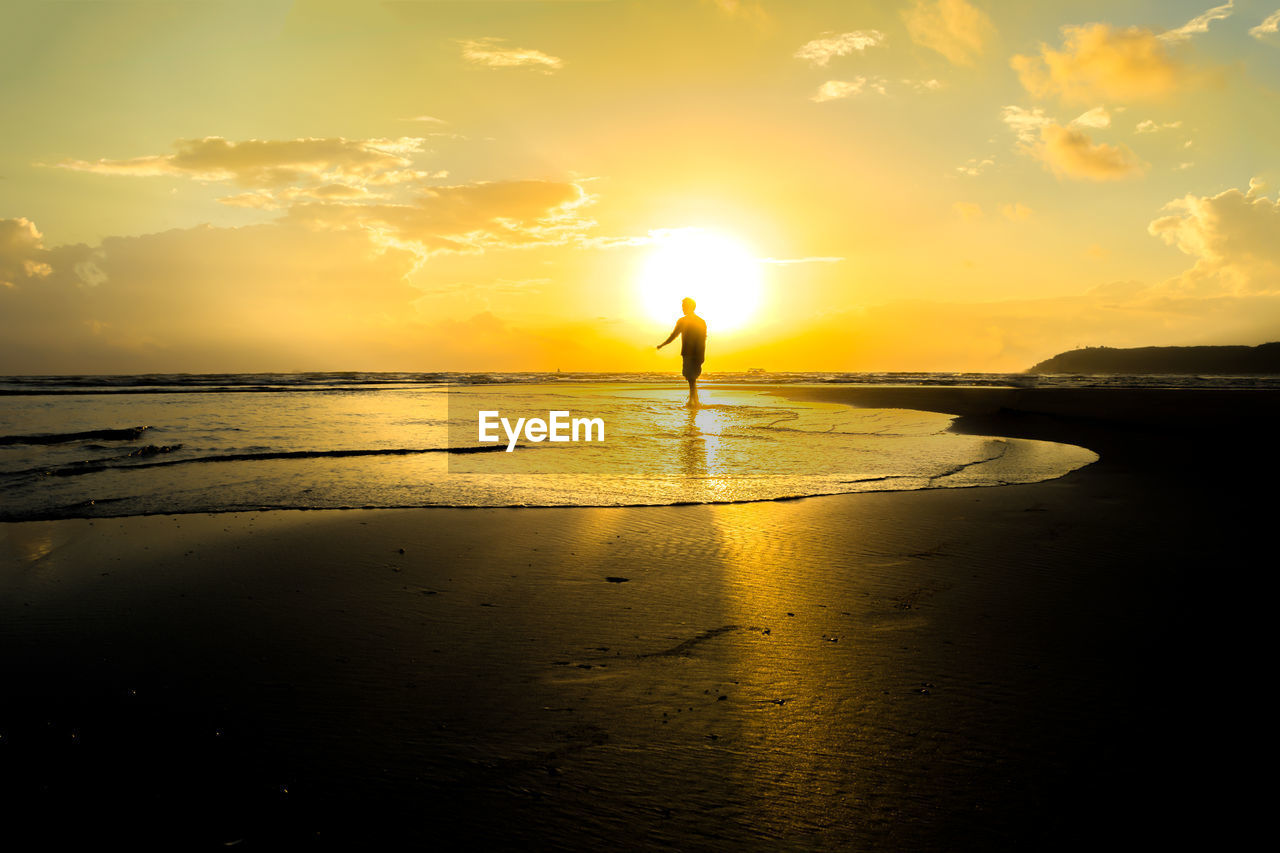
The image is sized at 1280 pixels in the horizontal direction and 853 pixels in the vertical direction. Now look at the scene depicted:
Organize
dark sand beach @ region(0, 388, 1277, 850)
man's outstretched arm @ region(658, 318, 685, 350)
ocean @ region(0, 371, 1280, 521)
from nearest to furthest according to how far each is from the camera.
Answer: dark sand beach @ region(0, 388, 1277, 850) < ocean @ region(0, 371, 1280, 521) < man's outstretched arm @ region(658, 318, 685, 350)

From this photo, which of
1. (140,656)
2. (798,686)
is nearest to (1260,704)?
(798,686)

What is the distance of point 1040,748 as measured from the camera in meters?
2.61

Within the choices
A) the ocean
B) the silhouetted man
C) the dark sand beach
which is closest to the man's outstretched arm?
the silhouetted man

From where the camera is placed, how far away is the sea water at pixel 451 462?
7.86 meters

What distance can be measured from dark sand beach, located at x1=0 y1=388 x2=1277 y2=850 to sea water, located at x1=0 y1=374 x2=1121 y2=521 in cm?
178

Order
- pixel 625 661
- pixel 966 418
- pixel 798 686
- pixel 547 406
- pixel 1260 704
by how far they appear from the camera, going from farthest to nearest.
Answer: pixel 547 406 < pixel 966 418 < pixel 625 661 < pixel 798 686 < pixel 1260 704

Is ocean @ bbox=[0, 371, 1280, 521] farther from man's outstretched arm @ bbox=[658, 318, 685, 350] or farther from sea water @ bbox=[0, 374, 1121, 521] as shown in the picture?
man's outstretched arm @ bbox=[658, 318, 685, 350]

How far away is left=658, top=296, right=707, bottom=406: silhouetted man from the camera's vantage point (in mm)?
22141

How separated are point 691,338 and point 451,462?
43.3ft

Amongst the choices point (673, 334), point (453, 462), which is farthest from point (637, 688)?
point (673, 334)

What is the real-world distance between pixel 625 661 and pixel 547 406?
63.1 feet

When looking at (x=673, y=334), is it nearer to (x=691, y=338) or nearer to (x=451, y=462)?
(x=691, y=338)

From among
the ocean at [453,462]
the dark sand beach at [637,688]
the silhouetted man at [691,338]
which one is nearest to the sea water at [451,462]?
the ocean at [453,462]

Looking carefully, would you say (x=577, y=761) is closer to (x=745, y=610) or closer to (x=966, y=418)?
(x=745, y=610)
